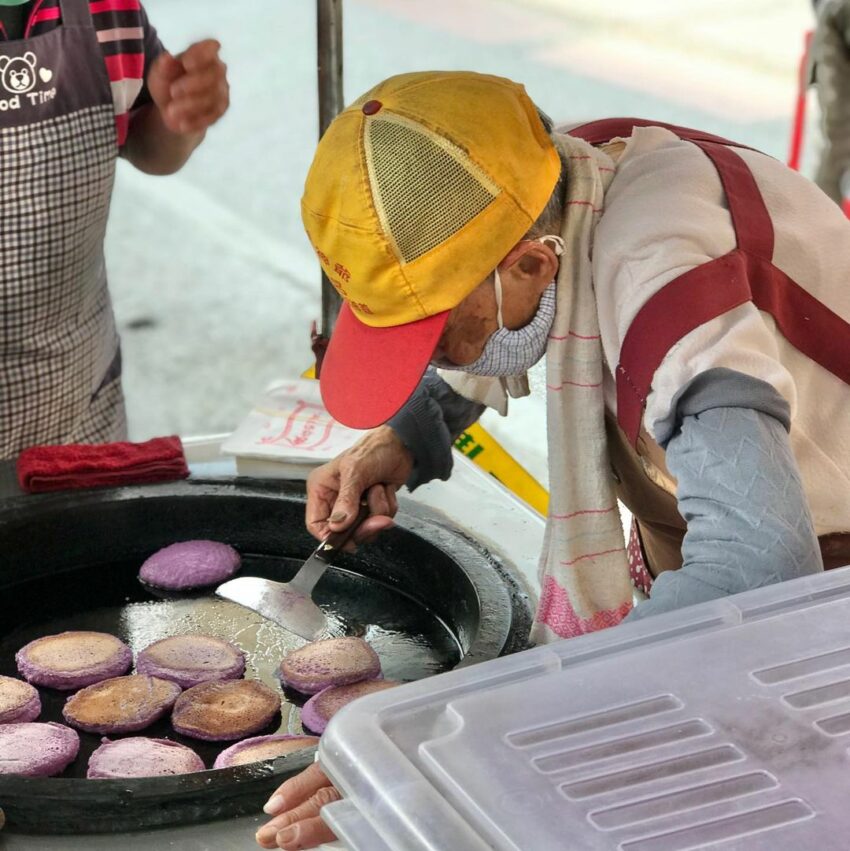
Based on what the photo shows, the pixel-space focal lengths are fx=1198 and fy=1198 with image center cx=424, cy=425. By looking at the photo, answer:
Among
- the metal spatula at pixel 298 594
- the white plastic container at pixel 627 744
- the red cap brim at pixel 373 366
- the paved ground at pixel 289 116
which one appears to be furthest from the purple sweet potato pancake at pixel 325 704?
the paved ground at pixel 289 116

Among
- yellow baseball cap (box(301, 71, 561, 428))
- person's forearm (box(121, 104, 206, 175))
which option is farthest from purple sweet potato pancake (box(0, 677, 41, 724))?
person's forearm (box(121, 104, 206, 175))

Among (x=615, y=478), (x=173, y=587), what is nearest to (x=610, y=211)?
(x=615, y=478)

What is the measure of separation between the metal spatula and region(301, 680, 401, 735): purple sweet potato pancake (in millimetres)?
125

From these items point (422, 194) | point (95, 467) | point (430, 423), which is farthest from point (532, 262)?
point (95, 467)

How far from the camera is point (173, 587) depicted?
6.41 feet

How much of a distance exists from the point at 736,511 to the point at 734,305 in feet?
0.72

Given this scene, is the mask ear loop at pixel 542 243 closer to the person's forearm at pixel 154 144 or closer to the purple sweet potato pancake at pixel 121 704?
the purple sweet potato pancake at pixel 121 704

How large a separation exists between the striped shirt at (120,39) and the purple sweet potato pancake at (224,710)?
3.61 ft

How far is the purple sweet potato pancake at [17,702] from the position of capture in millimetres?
1609

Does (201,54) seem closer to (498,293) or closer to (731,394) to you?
(498,293)

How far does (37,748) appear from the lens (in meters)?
1.52

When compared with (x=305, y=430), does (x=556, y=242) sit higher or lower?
higher

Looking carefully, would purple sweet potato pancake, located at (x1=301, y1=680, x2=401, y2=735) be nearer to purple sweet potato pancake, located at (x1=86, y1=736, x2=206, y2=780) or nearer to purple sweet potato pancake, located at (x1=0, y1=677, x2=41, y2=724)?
purple sweet potato pancake, located at (x1=86, y1=736, x2=206, y2=780)

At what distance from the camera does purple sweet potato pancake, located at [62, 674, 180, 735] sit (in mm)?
1620
